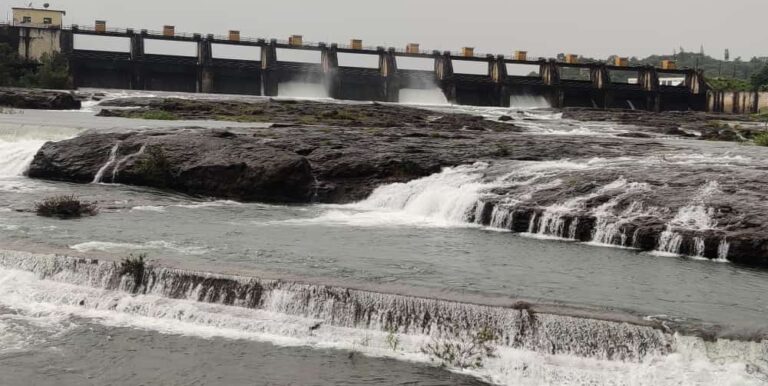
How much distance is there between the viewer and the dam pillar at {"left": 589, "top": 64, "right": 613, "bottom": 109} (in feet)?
243

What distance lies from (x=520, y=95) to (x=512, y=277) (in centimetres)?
6437

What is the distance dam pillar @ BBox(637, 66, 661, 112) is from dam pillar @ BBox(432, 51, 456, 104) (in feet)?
59.5

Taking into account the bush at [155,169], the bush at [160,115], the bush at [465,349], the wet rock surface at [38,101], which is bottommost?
the bush at [465,349]

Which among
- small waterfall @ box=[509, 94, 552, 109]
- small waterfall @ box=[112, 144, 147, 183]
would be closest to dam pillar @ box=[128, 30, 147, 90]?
small waterfall @ box=[509, 94, 552, 109]

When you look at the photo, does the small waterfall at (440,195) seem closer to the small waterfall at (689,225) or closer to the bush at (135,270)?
the small waterfall at (689,225)

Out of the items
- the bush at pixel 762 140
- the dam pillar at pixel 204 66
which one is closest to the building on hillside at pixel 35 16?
the dam pillar at pixel 204 66

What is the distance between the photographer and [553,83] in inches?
2916

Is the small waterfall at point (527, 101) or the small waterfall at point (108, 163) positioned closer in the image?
the small waterfall at point (108, 163)

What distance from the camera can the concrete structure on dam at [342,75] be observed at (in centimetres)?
6588

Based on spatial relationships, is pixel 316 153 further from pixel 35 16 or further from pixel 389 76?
pixel 35 16

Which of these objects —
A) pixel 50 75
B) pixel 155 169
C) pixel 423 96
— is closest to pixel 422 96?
pixel 423 96

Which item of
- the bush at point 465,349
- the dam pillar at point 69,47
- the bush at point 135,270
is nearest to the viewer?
the bush at point 465,349

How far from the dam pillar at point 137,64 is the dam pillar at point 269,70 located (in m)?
9.75

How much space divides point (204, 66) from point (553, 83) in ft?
102
